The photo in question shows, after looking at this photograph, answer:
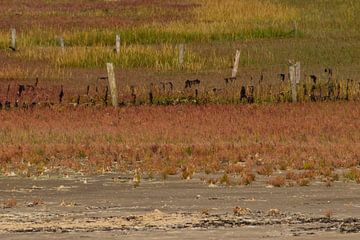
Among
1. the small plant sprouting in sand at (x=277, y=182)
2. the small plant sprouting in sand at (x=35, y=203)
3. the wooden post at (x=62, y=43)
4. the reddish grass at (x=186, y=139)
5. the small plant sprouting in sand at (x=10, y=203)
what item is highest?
the wooden post at (x=62, y=43)

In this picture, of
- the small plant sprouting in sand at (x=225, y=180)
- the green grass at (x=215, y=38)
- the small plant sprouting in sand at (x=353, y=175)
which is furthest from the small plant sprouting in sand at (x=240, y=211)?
the green grass at (x=215, y=38)

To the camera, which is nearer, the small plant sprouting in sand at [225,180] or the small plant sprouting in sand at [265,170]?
the small plant sprouting in sand at [225,180]

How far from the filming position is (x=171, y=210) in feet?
50.4

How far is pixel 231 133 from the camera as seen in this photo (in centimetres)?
2752

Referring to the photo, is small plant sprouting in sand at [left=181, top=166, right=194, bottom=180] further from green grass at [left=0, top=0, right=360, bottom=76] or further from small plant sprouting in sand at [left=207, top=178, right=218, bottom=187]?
green grass at [left=0, top=0, right=360, bottom=76]

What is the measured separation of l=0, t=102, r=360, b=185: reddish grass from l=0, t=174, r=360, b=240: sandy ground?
46.3 inches

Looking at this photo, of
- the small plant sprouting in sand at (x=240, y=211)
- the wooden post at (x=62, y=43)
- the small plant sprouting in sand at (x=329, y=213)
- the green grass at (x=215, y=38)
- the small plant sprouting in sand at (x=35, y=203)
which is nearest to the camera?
the small plant sprouting in sand at (x=329, y=213)

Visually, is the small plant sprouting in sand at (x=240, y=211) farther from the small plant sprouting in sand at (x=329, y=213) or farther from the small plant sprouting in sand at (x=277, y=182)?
the small plant sprouting in sand at (x=277, y=182)

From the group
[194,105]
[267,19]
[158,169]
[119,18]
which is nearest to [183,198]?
[158,169]

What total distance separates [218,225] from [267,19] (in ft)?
167

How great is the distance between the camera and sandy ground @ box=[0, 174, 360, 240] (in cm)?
1315

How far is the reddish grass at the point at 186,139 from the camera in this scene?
21.3 meters

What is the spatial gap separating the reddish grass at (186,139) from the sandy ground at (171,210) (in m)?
1.18

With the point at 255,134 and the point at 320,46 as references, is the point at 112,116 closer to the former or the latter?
the point at 255,134
